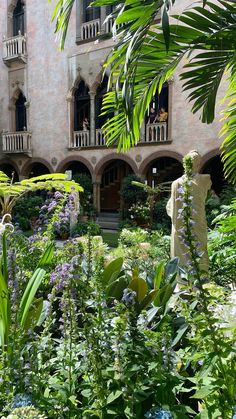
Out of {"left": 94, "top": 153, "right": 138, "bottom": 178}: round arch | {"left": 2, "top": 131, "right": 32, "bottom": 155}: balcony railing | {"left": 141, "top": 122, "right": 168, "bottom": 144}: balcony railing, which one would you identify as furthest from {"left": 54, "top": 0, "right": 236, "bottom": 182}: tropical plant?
{"left": 2, "top": 131, "right": 32, "bottom": 155}: balcony railing

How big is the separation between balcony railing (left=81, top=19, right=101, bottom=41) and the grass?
24.3 feet

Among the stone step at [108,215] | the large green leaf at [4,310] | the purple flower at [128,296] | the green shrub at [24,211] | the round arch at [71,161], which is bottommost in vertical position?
the stone step at [108,215]

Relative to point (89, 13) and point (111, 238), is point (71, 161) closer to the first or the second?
point (111, 238)

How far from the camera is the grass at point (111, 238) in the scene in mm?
10748

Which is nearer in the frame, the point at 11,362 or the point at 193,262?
the point at 193,262

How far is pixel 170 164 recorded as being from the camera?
15.6 m

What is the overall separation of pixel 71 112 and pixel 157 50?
13027 mm

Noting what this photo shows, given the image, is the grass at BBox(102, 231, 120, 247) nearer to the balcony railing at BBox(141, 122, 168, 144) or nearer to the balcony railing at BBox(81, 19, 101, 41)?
the balcony railing at BBox(141, 122, 168, 144)

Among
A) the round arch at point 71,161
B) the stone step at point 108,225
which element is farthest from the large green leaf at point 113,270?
the round arch at point 71,161

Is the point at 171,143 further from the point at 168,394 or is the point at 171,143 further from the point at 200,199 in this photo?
the point at 168,394

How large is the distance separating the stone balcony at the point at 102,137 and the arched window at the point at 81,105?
76 centimetres

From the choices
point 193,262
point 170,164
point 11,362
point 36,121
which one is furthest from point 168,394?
point 36,121

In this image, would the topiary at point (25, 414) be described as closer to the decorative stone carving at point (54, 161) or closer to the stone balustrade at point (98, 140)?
the stone balustrade at point (98, 140)

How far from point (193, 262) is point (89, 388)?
866 mm
